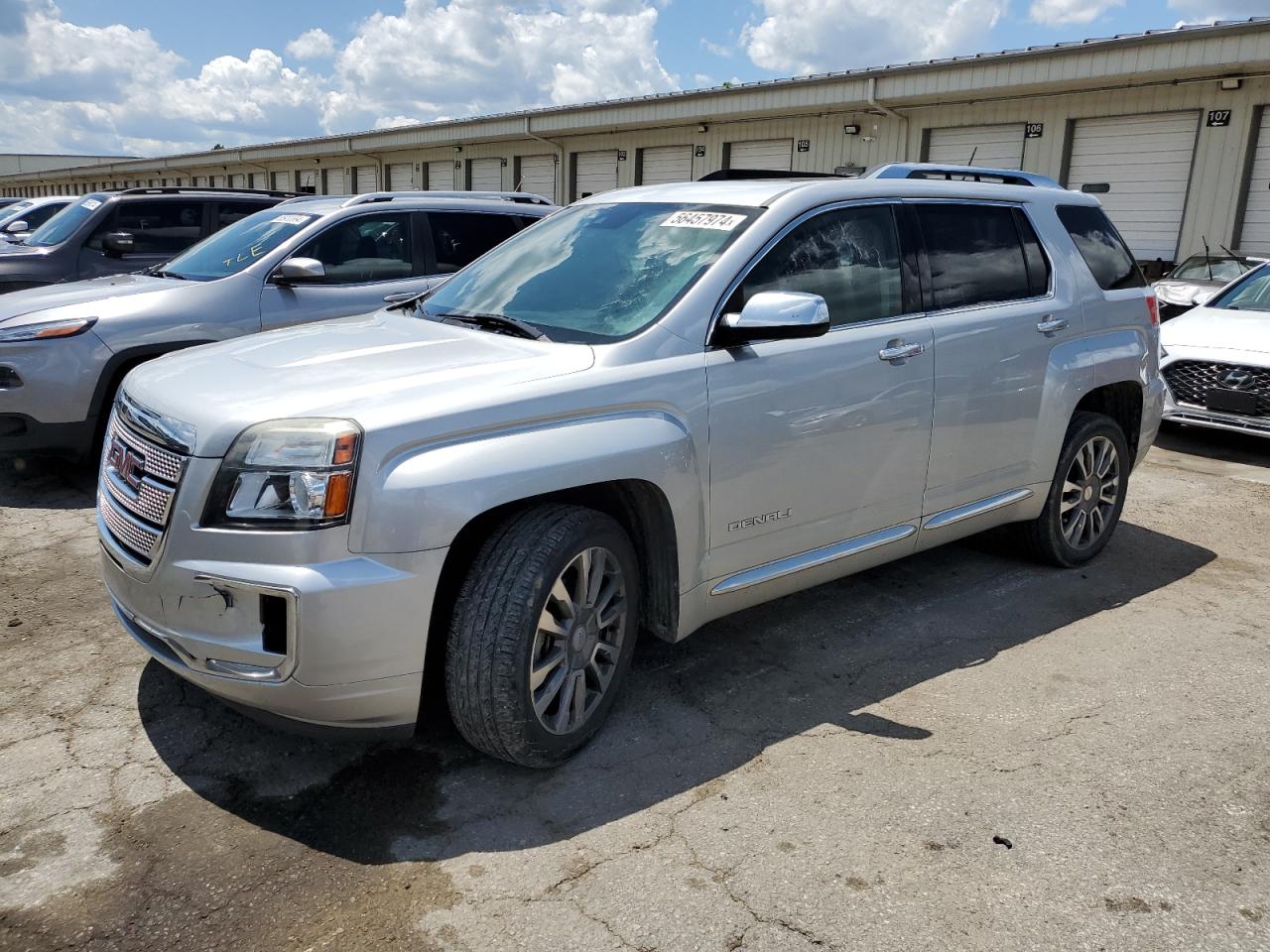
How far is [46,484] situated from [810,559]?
16.7 feet

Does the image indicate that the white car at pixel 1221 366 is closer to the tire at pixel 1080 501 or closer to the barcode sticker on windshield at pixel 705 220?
the tire at pixel 1080 501

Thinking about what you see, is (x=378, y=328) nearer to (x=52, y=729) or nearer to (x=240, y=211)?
(x=52, y=729)

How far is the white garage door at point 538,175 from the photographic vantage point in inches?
928

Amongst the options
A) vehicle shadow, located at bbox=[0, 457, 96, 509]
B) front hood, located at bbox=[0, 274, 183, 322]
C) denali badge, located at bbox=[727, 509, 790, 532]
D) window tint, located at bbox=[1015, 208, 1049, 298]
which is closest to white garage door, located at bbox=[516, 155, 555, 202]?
front hood, located at bbox=[0, 274, 183, 322]

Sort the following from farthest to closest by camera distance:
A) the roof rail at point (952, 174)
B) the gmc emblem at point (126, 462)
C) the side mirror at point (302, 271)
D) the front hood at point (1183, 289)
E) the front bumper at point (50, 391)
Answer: the front hood at point (1183, 289) → the side mirror at point (302, 271) → the front bumper at point (50, 391) → the roof rail at point (952, 174) → the gmc emblem at point (126, 462)

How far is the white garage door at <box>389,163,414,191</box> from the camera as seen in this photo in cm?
2886

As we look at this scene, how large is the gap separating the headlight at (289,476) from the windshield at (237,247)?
13.8 ft

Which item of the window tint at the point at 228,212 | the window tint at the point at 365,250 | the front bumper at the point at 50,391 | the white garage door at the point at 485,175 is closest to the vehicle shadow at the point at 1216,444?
the window tint at the point at 365,250

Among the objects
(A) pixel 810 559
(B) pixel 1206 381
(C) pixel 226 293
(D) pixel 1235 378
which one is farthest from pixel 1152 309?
(C) pixel 226 293

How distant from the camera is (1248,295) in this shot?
8930 mm

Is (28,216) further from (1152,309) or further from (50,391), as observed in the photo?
(1152,309)

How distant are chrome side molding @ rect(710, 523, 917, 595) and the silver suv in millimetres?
3126

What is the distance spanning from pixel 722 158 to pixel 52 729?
18.0 m

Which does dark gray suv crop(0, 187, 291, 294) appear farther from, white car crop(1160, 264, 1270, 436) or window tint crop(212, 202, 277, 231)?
white car crop(1160, 264, 1270, 436)
